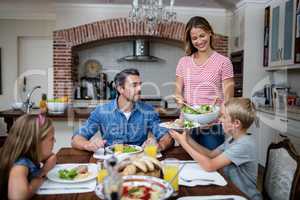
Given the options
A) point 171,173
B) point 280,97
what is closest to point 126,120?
point 171,173

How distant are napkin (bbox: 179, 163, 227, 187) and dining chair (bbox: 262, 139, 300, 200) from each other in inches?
11.8

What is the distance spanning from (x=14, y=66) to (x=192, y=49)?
4494mm

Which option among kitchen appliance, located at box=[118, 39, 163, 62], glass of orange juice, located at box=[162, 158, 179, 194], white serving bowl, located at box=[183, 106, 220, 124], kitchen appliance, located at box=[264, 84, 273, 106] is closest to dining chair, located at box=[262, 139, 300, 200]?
white serving bowl, located at box=[183, 106, 220, 124]

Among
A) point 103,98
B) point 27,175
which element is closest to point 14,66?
point 103,98

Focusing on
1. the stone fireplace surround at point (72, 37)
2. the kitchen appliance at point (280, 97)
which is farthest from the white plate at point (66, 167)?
the stone fireplace surround at point (72, 37)

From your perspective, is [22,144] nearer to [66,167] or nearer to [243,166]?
[66,167]

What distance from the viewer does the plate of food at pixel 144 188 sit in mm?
1067

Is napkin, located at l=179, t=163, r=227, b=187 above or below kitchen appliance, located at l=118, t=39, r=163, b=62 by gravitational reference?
below

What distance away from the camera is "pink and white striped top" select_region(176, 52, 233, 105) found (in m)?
2.06

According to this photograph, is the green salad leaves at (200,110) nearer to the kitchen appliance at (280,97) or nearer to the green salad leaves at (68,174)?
the green salad leaves at (68,174)

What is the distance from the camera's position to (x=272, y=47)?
431 cm

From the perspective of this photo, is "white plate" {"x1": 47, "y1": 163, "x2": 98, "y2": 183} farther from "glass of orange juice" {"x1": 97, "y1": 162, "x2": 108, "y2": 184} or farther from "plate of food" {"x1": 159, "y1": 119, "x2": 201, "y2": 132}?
"plate of food" {"x1": 159, "y1": 119, "x2": 201, "y2": 132}

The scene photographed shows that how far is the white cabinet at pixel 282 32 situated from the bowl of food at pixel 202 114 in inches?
95.9

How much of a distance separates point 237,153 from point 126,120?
85 centimetres
